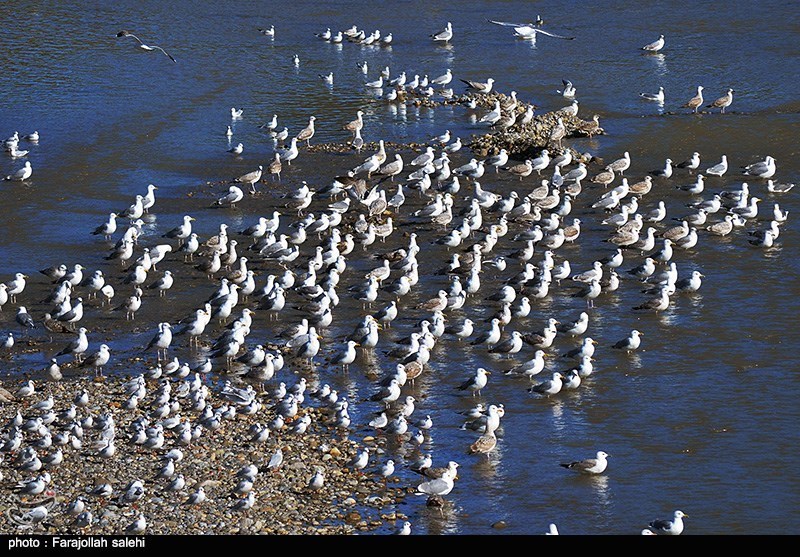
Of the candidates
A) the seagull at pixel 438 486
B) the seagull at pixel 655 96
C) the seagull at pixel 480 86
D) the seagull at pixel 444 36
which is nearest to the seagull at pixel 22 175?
the seagull at pixel 480 86

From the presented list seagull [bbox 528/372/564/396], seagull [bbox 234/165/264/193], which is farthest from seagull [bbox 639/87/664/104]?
seagull [bbox 528/372/564/396]

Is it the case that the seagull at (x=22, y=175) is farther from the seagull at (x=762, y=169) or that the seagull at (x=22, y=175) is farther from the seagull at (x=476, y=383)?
the seagull at (x=762, y=169)

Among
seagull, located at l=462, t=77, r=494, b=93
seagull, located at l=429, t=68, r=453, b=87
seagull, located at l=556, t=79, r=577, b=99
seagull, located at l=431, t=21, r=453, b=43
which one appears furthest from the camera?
seagull, located at l=431, t=21, r=453, b=43

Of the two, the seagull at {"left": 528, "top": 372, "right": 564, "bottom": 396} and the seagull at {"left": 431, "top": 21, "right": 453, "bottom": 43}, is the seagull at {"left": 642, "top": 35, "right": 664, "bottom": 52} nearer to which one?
the seagull at {"left": 431, "top": 21, "right": 453, "bottom": 43}

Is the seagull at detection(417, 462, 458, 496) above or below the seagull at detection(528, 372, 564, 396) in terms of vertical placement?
above

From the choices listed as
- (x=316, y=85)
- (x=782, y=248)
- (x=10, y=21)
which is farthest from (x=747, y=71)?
(x=10, y=21)

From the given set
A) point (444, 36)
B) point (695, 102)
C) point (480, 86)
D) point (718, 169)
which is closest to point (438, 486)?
point (718, 169)
